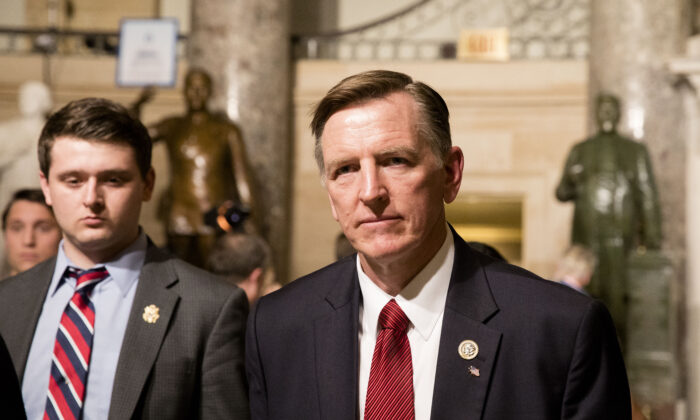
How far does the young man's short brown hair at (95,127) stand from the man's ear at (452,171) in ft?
3.39

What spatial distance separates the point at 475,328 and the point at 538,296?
17 centimetres

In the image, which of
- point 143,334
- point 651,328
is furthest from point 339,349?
point 651,328

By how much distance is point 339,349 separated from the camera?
7.50 feet

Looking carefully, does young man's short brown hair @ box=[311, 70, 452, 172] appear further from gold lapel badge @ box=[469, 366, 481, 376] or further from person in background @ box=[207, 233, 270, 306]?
person in background @ box=[207, 233, 270, 306]

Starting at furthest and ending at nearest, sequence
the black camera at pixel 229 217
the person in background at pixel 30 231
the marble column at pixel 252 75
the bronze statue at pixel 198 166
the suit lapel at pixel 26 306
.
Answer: the marble column at pixel 252 75, the bronze statue at pixel 198 166, the black camera at pixel 229 217, the person in background at pixel 30 231, the suit lapel at pixel 26 306

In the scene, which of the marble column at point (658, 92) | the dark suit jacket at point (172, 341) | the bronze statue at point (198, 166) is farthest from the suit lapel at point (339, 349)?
the marble column at point (658, 92)

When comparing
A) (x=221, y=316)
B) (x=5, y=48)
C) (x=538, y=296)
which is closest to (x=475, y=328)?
(x=538, y=296)

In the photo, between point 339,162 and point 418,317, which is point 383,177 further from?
point 418,317

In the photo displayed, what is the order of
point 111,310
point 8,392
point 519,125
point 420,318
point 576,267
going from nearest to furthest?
point 8,392, point 420,318, point 111,310, point 576,267, point 519,125

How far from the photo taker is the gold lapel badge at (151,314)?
279 centimetres

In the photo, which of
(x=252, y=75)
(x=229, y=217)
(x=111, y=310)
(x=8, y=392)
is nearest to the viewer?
(x=8, y=392)

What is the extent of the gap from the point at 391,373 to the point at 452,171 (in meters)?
0.53

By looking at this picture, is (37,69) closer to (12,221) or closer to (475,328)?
(12,221)

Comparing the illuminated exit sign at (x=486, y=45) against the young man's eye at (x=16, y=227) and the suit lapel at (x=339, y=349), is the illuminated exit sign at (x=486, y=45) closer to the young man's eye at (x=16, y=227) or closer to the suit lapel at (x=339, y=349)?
the young man's eye at (x=16, y=227)
